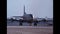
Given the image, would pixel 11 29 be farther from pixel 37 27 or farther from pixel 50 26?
pixel 50 26

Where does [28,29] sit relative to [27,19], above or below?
below

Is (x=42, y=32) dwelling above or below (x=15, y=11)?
below

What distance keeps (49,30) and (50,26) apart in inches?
2.5

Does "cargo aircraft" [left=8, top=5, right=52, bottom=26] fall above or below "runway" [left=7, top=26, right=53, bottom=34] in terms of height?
above

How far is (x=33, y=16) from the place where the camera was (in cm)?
156

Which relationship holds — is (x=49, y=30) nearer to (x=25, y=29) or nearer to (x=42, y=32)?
(x=42, y=32)

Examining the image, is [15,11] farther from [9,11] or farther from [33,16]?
[33,16]

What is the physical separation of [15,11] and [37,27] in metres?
0.41

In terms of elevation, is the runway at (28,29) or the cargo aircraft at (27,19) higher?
the cargo aircraft at (27,19)

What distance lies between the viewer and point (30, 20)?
1.56 m
